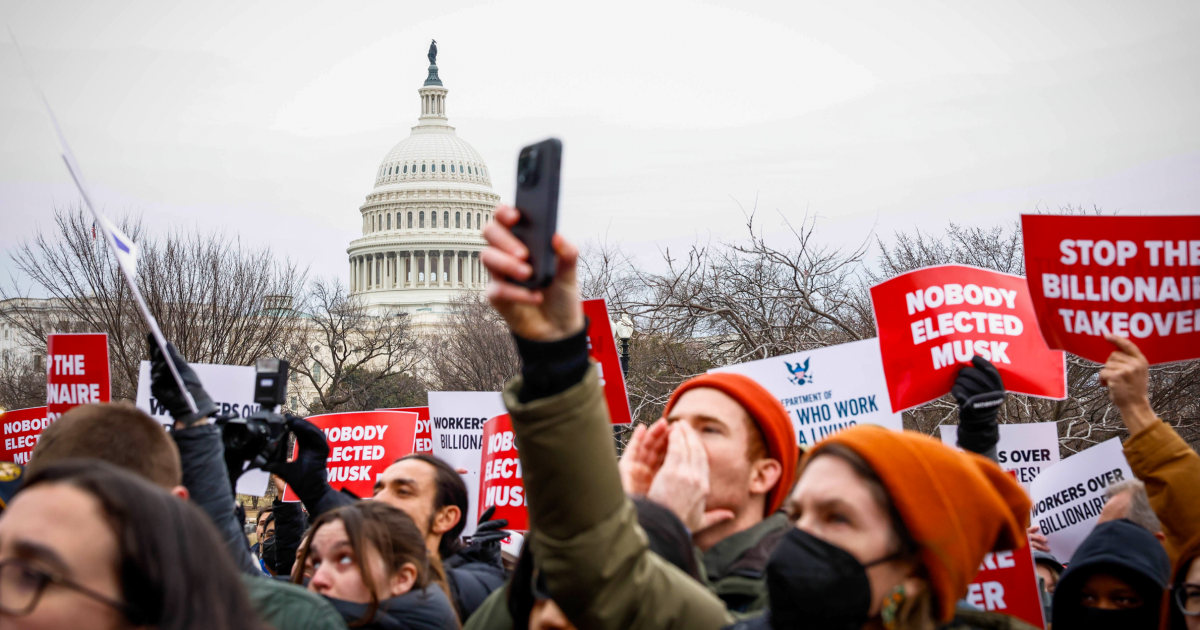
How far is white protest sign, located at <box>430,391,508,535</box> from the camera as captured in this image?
25.6ft

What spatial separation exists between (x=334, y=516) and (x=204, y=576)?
1.79m

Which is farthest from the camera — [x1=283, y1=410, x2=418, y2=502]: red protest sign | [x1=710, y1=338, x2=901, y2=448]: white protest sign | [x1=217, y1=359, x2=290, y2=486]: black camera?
[x1=283, y1=410, x2=418, y2=502]: red protest sign

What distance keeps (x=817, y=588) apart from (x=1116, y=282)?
2.64 m

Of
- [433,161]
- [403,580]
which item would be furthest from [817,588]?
Result: [433,161]

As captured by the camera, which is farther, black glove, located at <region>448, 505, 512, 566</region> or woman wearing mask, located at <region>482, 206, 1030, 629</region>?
black glove, located at <region>448, 505, 512, 566</region>

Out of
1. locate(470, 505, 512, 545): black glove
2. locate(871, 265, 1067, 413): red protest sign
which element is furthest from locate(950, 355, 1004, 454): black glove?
locate(470, 505, 512, 545): black glove

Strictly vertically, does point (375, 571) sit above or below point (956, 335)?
below

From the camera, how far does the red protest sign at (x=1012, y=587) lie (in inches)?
170

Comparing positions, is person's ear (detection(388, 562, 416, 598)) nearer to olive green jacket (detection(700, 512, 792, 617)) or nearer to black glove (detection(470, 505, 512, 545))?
olive green jacket (detection(700, 512, 792, 617))

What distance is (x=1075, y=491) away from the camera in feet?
18.7

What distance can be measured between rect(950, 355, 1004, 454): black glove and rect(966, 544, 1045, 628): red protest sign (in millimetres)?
559

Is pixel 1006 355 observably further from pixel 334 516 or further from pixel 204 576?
pixel 204 576

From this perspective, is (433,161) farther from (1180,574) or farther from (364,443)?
(1180,574)

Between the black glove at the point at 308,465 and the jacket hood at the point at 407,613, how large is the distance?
36.4 inches
